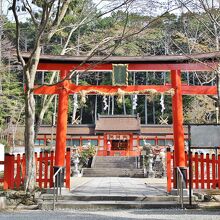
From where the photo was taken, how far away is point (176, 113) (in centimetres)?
1112

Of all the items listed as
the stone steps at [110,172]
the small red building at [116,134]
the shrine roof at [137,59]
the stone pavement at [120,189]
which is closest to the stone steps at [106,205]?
the stone pavement at [120,189]

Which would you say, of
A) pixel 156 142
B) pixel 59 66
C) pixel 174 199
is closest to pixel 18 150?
pixel 156 142

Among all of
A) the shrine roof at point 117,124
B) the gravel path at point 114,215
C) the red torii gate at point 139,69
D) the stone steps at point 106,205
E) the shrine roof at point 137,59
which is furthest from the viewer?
the shrine roof at point 117,124

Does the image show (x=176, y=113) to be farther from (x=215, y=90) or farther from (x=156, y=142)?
(x=156, y=142)

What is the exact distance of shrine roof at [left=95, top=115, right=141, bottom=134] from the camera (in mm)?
35484

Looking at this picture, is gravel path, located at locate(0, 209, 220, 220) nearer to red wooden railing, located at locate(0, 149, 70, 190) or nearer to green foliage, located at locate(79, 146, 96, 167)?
red wooden railing, located at locate(0, 149, 70, 190)

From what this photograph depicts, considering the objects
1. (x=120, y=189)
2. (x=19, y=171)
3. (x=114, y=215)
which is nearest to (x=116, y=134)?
(x=120, y=189)

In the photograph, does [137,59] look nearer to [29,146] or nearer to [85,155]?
[29,146]

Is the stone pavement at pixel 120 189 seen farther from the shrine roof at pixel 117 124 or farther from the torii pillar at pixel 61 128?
the shrine roof at pixel 117 124

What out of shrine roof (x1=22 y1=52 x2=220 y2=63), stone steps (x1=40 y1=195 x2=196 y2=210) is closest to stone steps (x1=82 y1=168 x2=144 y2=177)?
shrine roof (x1=22 y1=52 x2=220 y2=63)

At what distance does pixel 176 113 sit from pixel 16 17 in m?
5.44

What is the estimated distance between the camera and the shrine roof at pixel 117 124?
116 ft

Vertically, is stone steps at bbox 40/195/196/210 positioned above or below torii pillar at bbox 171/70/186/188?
below

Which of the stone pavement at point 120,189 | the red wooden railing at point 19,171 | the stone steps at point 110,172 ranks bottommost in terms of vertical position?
the stone steps at point 110,172
